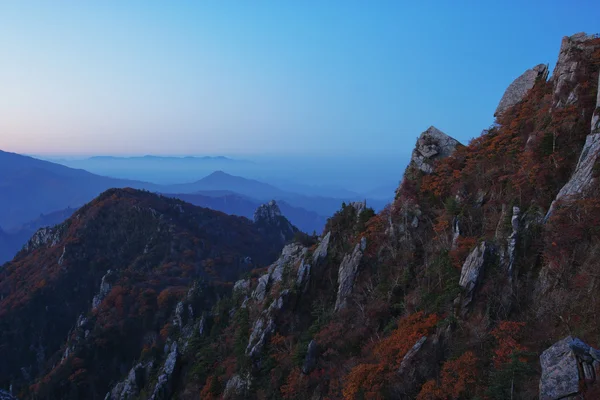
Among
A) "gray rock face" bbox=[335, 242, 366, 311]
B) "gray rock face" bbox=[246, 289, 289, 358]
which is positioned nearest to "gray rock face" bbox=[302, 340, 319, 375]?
"gray rock face" bbox=[335, 242, 366, 311]

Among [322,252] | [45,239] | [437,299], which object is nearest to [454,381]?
[437,299]

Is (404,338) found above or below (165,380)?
above

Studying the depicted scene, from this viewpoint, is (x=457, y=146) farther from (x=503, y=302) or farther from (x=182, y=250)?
(x=182, y=250)

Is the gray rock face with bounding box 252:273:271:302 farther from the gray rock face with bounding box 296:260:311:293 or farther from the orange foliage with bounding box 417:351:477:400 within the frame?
the orange foliage with bounding box 417:351:477:400

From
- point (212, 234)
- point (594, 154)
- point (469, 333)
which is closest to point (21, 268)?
point (212, 234)

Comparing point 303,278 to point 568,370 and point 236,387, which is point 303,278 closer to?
point 236,387

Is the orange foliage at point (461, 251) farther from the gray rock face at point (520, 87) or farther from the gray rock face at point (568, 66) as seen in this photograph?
the gray rock face at point (520, 87)

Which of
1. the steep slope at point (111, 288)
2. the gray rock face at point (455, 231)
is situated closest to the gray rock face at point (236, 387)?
the steep slope at point (111, 288)
